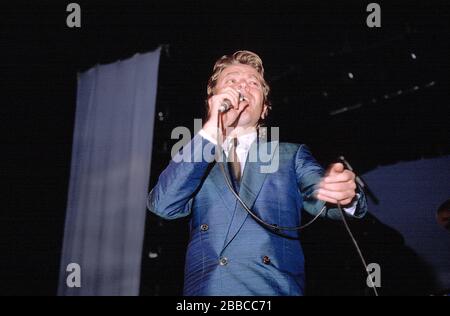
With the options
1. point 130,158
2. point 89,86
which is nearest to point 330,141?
point 130,158

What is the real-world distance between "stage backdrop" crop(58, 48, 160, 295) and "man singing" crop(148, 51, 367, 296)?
75.2 inches

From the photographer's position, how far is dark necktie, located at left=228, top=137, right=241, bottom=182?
1.68 metres

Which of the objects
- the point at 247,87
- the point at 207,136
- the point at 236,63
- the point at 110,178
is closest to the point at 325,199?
the point at 207,136

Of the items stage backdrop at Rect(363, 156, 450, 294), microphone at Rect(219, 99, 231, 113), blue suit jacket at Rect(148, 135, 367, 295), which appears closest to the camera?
blue suit jacket at Rect(148, 135, 367, 295)

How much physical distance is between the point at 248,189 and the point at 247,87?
636mm

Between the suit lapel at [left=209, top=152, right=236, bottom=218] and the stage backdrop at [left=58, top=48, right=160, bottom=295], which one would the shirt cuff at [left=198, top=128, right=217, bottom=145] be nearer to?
the suit lapel at [left=209, top=152, right=236, bottom=218]

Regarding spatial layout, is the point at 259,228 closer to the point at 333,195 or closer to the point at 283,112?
the point at 333,195

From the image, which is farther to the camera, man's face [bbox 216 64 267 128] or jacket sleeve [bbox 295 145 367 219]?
man's face [bbox 216 64 267 128]

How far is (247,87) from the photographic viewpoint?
1.94m

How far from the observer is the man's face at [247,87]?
6.20ft

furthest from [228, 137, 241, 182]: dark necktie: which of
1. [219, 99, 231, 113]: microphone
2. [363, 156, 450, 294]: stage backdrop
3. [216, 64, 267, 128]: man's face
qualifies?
[363, 156, 450, 294]: stage backdrop

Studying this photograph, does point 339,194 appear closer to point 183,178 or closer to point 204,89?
point 183,178

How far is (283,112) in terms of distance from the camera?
10.9 feet

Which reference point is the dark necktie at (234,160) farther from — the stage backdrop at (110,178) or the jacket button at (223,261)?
the stage backdrop at (110,178)
